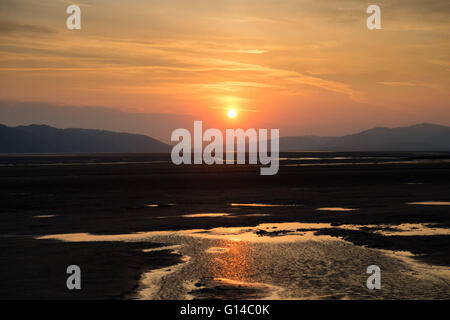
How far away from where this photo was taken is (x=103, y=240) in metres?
21.3

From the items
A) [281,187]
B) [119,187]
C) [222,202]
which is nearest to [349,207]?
[222,202]

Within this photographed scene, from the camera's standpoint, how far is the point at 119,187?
1939 inches

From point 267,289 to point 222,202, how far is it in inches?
879

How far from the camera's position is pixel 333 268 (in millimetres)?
15938

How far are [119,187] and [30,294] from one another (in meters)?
36.4

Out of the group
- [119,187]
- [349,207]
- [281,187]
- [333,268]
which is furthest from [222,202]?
[333,268]

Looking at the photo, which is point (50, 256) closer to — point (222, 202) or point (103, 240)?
point (103, 240)

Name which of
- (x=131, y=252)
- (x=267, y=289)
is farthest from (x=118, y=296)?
(x=131, y=252)

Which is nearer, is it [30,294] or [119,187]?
[30,294]

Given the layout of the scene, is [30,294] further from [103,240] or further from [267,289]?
[103,240]

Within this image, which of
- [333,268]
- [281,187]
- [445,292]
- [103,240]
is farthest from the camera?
[281,187]

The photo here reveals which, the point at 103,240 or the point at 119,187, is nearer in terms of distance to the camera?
the point at 103,240
